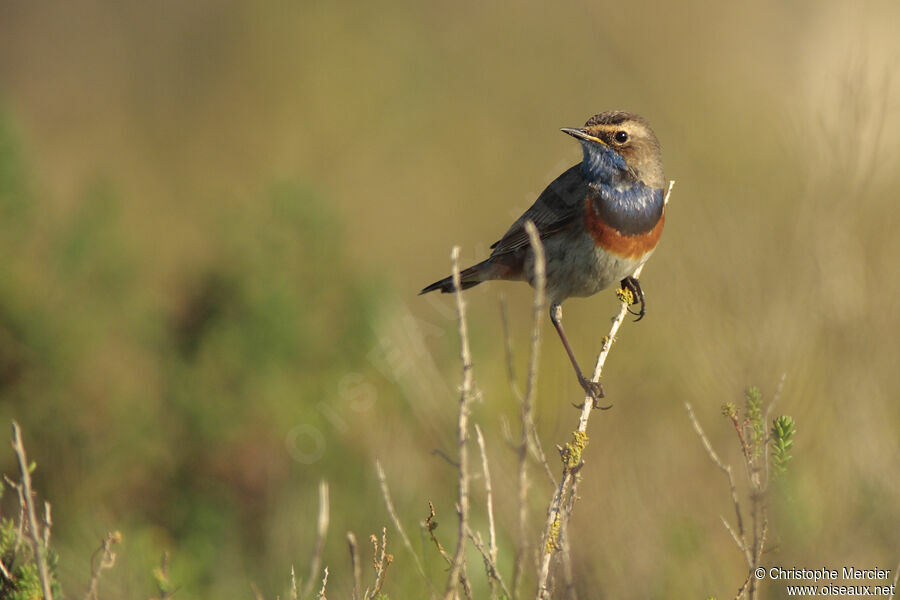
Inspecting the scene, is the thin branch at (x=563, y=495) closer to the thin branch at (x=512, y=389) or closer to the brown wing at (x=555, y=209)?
the thin branch at (x=512, y=389)

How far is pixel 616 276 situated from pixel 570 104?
6.85 m

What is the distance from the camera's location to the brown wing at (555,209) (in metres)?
4.33

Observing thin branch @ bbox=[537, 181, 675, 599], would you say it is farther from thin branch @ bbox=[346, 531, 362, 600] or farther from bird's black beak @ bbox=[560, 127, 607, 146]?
bird's black beak @ bbox=[560, 127, 607, 146]

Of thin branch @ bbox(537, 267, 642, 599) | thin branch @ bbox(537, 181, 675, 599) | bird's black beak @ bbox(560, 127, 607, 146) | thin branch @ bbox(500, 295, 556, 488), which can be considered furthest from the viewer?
bird's black beak @ bbox(560, 127, 607, 146)

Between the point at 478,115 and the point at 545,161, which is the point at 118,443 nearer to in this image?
the point at 545,161

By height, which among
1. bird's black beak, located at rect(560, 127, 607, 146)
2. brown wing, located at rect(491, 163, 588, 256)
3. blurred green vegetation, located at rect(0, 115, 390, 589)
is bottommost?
blurred green vegetation, located at rect(0, 115, 390, 589)

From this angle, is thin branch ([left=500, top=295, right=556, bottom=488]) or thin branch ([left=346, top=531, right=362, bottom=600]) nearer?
thin branch ([left=346, top=531, right=362, bottom=600])

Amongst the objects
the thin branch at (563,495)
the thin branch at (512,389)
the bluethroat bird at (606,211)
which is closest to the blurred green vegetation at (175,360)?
the bluethroat bird at (606,211)

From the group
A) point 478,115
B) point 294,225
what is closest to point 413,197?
point 478,115

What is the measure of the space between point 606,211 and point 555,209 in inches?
10.7

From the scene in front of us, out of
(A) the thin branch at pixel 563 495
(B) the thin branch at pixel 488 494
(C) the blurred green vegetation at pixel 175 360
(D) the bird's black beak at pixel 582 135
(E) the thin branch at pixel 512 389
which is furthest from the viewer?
(C) the blurred green vegetation at pixel 175 360

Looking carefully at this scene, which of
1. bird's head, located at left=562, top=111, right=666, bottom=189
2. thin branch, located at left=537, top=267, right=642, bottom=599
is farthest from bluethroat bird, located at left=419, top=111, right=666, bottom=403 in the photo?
thin branch, located at left=537, top=267, right=642, bottom=599

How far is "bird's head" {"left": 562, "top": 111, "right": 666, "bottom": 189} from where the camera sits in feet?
13.8

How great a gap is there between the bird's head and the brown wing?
0.11 metres
